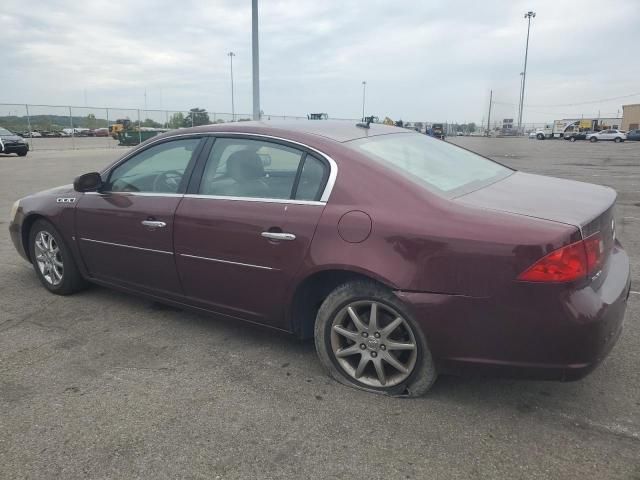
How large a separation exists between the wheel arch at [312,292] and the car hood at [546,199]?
0.71 m

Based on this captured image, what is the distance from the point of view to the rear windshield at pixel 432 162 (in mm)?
2898

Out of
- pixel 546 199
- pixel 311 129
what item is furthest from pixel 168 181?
pixel 546 199

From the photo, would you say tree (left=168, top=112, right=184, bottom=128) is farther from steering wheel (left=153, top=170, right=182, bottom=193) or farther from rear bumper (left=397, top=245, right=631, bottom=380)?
rear bumper (left=397, top=245, right=631, bottom=380)

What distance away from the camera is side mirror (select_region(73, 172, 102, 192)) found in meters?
3.90

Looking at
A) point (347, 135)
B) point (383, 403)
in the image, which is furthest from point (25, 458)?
point (347, 135)

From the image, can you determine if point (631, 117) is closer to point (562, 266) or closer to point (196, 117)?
point (196, 117)

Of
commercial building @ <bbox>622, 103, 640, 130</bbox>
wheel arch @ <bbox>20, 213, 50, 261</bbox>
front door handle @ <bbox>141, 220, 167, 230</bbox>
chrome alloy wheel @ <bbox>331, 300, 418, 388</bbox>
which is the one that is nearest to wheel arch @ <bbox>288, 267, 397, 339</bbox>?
chrome alloy wheel @ <bbox>331, 300, 418, 388</bbox>

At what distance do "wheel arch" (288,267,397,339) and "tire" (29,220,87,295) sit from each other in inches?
90.4

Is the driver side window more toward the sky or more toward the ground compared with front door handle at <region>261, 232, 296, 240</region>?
more toward the sky

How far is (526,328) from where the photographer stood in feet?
7.77

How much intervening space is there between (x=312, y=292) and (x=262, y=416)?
75 centimetres

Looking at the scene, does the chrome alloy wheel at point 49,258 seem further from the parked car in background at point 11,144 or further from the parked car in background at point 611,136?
the parked car in background at point 611,136

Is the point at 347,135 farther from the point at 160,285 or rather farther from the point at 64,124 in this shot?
the point at 64,124

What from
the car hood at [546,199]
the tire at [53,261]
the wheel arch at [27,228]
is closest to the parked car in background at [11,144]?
the wheel arch at [27,228]
